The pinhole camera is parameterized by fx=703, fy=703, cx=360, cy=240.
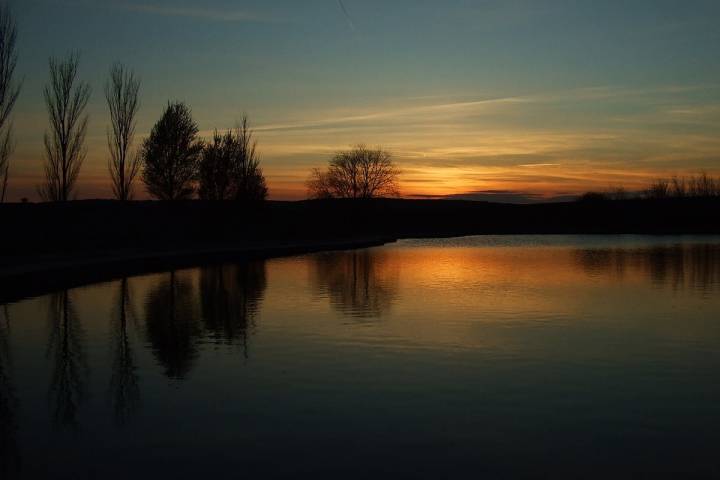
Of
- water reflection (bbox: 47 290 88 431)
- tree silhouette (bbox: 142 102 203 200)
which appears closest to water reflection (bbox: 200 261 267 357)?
water reflection (bbox: 47 290 88 431)

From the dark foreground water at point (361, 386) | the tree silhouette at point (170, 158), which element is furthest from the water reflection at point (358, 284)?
the tree silhouette at point (170, 158)

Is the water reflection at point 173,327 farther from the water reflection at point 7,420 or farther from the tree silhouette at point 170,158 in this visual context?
the tree silhouette at point 170,158

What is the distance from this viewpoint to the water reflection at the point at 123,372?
25.6 feet

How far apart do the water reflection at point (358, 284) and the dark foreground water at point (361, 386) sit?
179 millimetres

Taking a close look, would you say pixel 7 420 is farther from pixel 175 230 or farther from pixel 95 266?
pixel 175 230

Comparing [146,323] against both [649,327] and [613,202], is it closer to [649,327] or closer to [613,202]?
[649,327]

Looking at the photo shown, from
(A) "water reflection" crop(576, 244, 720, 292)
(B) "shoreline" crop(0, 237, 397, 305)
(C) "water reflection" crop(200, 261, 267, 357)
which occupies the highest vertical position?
(B) "shoreline" crop(0, 237, 397, 305)

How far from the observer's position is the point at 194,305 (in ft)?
56.0

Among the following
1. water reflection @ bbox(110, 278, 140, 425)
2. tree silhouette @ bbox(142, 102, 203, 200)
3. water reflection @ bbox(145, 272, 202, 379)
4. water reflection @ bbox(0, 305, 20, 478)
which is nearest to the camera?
water reflection @ bbox(0, 305, 20, 478)

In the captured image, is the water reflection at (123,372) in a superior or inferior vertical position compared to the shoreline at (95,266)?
inferior

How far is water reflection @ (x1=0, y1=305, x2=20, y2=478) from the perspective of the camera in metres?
5.96

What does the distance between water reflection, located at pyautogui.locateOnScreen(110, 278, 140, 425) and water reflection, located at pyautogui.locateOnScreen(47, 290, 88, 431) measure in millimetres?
394

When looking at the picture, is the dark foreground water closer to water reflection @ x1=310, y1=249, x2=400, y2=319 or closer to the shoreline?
water reflection @ x1=310, y1=249, x2=400, y2=319

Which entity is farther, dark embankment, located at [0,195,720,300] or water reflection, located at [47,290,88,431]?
dark embankment, located at [0,195,720,300]
